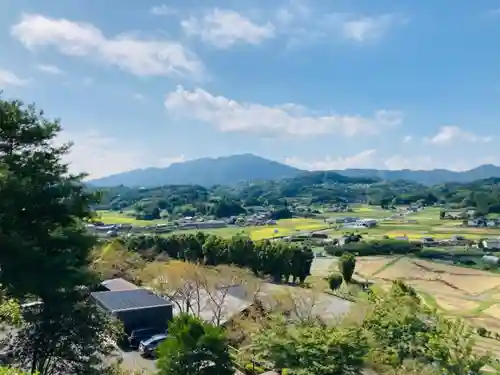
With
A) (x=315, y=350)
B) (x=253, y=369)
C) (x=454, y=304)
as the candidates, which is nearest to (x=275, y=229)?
(x=454, y=304)

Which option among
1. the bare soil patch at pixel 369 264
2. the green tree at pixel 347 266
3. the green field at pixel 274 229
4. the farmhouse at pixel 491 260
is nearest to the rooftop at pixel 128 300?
the green tree at pixel 347 266

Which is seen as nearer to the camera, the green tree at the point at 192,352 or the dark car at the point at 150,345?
the green tree at the point at 192,352

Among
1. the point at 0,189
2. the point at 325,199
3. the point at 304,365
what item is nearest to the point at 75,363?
the point at 0,189

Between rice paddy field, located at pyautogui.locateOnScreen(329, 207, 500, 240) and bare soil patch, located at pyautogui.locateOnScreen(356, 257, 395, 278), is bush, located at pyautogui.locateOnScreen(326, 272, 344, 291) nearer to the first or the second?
bare soil patch, located at pyautogui.locateOnScreen(356, 257, 395, 278)

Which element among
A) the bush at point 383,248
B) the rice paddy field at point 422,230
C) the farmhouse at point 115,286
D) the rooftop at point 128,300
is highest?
the rooftop at point 128,300

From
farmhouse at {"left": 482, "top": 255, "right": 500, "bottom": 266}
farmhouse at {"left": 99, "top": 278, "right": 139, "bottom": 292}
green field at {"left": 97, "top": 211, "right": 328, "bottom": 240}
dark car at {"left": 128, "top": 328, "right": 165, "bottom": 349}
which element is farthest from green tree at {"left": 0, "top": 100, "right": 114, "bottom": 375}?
green field at {"left": 97, "top": 211, "right": 328, "bottom": 240}

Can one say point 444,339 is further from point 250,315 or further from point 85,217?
point 85,217

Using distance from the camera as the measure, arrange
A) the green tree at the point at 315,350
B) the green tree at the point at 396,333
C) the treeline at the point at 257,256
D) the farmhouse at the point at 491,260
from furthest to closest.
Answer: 1. the farmhouse at the point at 491,260
2. the treeline at the point at 257,256
3. the green tree at the point at 396,333
4. the green tree at the point at 315,350

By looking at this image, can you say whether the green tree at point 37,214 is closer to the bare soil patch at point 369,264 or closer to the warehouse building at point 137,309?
the warehouse building at point 137,309
